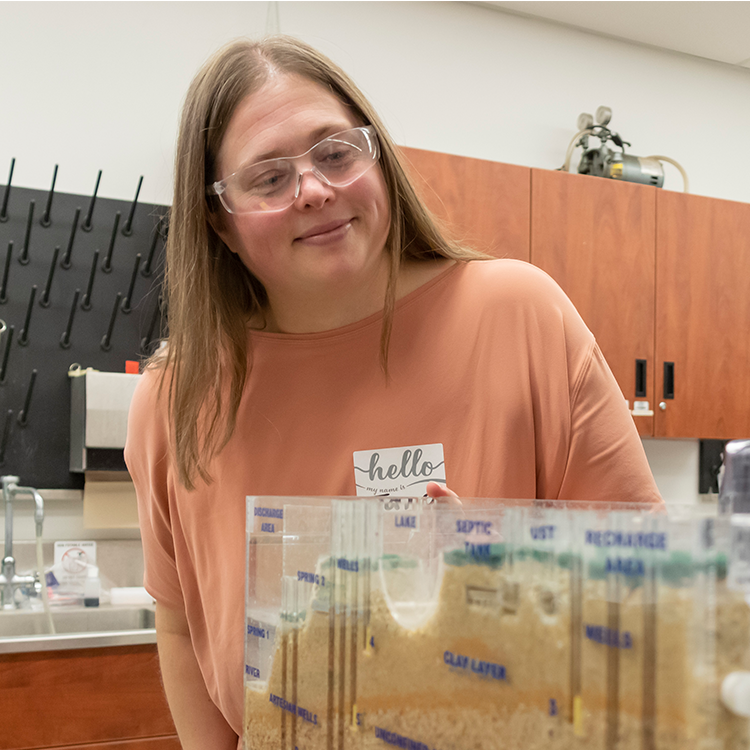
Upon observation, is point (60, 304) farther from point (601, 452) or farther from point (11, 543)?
point (601, 452)

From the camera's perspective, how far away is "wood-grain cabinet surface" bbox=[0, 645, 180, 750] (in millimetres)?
1944

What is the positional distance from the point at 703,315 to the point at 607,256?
51 cm

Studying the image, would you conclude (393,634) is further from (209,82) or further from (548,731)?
(209,82)

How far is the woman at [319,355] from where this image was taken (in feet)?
2.65

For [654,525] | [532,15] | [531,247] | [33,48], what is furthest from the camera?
[532,15]

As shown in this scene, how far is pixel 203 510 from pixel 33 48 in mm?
2330

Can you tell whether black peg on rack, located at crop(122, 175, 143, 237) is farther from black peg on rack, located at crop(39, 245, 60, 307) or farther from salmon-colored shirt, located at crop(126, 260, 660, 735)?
salmon-colored shirt, located at crop(126, 260, 660, 735)

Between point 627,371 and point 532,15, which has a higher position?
point 532,15

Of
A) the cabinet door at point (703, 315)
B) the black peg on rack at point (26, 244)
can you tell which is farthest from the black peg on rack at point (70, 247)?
the cabinet door at point (703, 315)

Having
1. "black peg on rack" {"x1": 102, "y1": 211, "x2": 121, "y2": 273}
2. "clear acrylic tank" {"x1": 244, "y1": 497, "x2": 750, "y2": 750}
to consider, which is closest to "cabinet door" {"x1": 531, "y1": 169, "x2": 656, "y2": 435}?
"black peg on rack" {"x1": 102, "y1": 211, "x2": 121, "y2": 273}

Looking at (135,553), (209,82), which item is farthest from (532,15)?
(209,82)

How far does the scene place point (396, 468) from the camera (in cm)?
77

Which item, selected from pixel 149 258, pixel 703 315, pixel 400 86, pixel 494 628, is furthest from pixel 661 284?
pixel 494 628

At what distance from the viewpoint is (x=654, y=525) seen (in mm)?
338
